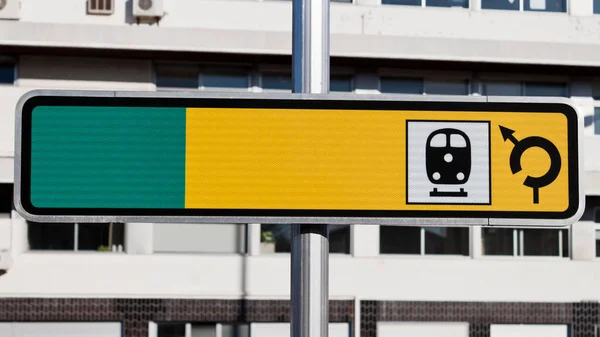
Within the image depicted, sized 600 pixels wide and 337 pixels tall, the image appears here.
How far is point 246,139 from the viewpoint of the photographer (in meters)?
2.18

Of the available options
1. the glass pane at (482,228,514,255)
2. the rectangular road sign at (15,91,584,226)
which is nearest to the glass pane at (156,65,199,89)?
the glass pane at (482,228,514,255)

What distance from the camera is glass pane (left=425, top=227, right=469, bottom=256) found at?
584 inches

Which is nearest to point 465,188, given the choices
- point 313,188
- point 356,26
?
point 313,188

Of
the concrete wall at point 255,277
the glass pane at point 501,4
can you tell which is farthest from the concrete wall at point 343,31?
the concrete wall at point 255,277

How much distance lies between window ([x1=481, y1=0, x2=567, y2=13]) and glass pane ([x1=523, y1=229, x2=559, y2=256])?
442cm

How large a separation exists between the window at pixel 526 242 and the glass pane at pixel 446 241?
0.40 metres

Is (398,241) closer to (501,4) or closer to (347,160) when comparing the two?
(501,4)

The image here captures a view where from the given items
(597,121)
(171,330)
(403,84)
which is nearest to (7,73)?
(171,330)

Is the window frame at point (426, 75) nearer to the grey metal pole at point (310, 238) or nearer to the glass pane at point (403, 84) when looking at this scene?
the glass pane at point (403, 84)

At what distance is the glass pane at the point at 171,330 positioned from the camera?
1424 cm

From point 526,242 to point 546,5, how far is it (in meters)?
4.76

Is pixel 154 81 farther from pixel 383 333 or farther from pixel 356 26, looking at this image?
pixel 383 333

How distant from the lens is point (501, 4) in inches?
588

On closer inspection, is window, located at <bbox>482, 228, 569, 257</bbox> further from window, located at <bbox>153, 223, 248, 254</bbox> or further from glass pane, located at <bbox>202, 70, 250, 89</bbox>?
glass pane, located at <bbox>202, 70, 250, 89</bbox>
